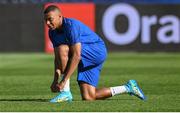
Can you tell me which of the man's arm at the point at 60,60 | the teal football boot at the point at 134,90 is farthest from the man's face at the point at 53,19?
the teal football boot at the point at 134,90

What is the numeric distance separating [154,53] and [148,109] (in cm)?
1528

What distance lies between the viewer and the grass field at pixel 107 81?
32.2ft

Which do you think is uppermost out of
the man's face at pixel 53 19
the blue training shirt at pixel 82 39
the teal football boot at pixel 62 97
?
the man's face at pixel 53 19

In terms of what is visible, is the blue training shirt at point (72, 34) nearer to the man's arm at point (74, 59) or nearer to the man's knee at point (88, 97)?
the man's arm at point (74, 59)

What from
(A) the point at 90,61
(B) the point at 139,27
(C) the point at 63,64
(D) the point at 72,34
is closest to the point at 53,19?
(D) the point at 72,34

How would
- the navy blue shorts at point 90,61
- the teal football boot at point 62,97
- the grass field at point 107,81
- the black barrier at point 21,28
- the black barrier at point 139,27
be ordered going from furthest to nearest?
the black barrier at point 21,28, the black barrier at point 139,27, the navy blue shorts at point 90,61, the teal football boot at point 62,97, the grass field at point 107,81

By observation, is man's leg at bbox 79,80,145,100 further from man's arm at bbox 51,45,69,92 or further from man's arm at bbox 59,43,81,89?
man's arm at bbox 59,43,81,89

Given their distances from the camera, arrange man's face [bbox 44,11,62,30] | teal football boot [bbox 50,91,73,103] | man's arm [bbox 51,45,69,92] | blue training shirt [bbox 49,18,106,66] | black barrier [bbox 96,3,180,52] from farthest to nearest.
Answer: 1. black barrier [bbox 96,3,180,52]
2. teal football boot [bbox 50,91,73,103]
3. man's arm [bbox 51,45,69,92]
4. blue training shirt [bbox 49,18,106,66]
5. man's face [bbox 44,11,62,30]

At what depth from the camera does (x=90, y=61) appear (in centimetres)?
1066

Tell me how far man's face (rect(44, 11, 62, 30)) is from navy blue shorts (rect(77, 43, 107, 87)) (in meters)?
0.67

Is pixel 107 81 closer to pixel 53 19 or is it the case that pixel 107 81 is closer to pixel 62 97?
pixel 62 97

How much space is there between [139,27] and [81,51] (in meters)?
14.4

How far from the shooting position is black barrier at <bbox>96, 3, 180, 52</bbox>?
24641 millimetres

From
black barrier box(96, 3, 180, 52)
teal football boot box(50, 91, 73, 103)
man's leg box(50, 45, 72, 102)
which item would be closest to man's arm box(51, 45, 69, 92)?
man's leg box(50, 45, 72, 102)
